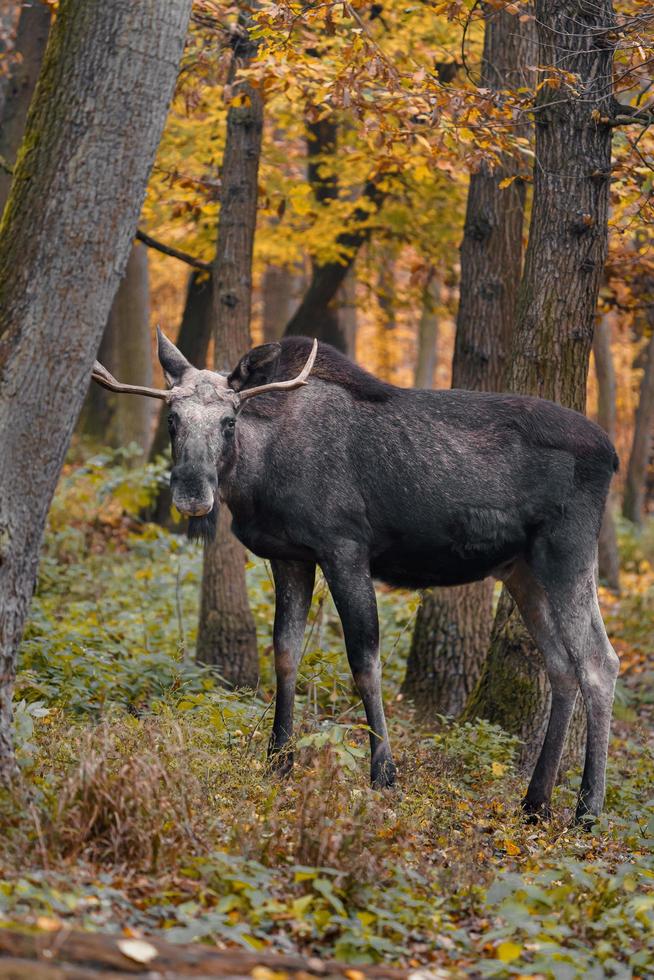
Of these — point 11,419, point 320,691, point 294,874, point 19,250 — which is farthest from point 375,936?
point 320,691

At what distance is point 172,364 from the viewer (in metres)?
7.69

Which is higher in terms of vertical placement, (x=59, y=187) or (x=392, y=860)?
(x=59, y=187)

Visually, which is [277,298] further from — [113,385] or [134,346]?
[113,385]

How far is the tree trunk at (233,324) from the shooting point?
1012 cm

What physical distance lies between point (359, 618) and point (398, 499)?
0.87 metres

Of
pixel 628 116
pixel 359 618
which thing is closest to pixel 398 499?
pixel 359 618

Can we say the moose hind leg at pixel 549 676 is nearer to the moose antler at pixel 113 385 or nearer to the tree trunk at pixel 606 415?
the moose antler at pixel 113 385

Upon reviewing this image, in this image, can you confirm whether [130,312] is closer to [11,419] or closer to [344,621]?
[344,621]

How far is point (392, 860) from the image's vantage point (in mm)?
5457

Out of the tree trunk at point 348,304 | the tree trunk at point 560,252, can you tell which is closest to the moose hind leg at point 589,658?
the tree trunk at point 560,252

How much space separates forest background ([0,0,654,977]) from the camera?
4879 mm

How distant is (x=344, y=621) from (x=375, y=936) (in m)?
3.11

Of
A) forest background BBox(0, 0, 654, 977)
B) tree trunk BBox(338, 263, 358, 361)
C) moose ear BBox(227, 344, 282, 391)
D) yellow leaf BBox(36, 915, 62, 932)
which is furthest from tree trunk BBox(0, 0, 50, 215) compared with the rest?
yellow leaf BBox(36, 915, 62, 932)

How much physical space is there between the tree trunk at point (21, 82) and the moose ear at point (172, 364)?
671cm
